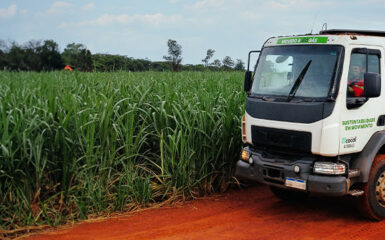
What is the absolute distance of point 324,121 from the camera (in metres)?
5.03

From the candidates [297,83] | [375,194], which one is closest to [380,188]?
[375,194]

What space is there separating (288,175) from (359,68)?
1605 millimetres

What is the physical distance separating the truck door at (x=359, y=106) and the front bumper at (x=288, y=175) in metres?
0.40

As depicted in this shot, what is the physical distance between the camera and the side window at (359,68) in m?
5.24

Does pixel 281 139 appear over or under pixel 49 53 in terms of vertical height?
under

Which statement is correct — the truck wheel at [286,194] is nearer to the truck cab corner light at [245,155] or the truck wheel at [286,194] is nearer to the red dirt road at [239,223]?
the red dirt road at [239,223]

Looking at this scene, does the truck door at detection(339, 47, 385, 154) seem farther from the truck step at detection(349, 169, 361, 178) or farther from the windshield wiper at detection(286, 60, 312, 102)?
the windshield wiper at detection(286, 60, 312, 102)

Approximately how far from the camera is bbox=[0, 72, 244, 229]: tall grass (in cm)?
511

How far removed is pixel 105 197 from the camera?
5648mm

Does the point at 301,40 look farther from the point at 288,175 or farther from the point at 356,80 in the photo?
the point at 288,175

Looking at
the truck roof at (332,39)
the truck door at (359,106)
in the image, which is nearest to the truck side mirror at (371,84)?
the truck door at (359,106)

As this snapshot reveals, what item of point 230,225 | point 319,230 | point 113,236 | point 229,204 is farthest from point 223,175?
point 113,236

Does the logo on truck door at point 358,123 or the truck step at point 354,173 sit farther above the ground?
the logo on truck door at point 358,123

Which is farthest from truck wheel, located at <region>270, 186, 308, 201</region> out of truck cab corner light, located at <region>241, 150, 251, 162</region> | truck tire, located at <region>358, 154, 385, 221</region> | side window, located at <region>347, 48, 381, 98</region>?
side window, located at <region>347, 48, 381, 98</region>
